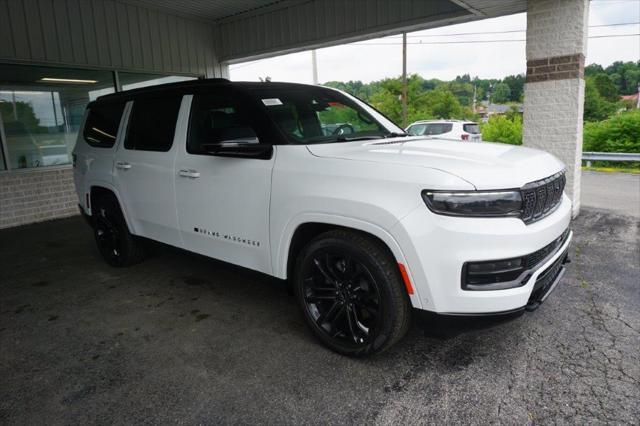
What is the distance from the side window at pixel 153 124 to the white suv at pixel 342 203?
0.05 feet

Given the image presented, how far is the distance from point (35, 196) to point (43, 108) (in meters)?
1.64

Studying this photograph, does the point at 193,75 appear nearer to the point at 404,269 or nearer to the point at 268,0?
the point at 268,0

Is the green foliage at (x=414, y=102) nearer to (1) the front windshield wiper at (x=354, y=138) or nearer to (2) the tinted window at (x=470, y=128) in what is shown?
(2) the tinted window at (x=470, y=128)

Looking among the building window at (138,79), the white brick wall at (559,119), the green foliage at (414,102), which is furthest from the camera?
the green foliage at (414,102)

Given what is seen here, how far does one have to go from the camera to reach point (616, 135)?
46.7 feet

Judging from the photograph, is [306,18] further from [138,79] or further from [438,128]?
[438,128]

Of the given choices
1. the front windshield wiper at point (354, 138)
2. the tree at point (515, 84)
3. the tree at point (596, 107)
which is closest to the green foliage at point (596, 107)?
the tree at point (596, 107)

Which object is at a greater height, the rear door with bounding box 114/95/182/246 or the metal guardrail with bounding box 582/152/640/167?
the rear door with bounding box 114/95/182/246

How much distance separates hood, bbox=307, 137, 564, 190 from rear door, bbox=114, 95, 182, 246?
153cm

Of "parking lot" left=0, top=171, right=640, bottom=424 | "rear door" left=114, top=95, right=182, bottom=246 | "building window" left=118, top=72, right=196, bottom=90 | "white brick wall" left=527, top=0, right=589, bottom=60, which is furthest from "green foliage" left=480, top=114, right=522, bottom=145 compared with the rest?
"rear door" left=114, top=95, right=182, bottom=246

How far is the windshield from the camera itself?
10.6 ft

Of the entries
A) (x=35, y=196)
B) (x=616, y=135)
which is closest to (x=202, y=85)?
(x=35, y=196)

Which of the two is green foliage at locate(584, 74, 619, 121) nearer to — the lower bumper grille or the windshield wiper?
the windshield wiper

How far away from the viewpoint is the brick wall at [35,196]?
7.65 meters
